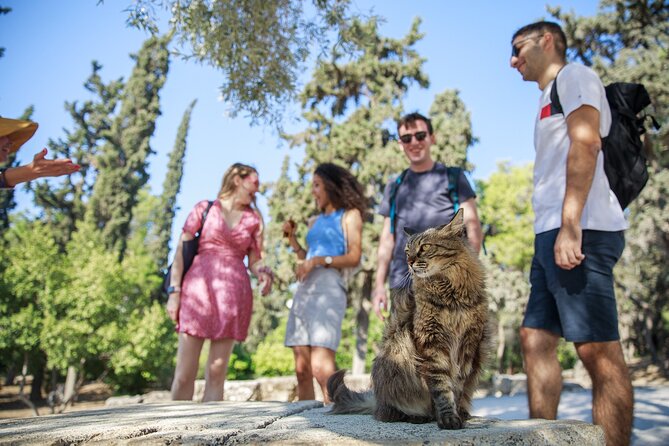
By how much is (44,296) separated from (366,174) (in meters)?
14.7

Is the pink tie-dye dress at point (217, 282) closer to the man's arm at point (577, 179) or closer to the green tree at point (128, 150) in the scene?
the man's arm at point (577, 179)

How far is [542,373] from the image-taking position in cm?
299

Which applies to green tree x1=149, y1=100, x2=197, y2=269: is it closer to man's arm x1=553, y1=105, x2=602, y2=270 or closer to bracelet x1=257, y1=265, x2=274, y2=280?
bracelet x1=257, y1=265, x2=274, y2=280

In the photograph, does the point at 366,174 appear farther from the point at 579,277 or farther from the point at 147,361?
the point at 579,277

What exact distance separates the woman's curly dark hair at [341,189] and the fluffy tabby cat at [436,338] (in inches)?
97.6

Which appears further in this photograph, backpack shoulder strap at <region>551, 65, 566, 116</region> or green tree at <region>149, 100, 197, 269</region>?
green tree at <region>149, 100, 197, 269</region>

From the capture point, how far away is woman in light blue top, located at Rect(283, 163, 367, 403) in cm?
428

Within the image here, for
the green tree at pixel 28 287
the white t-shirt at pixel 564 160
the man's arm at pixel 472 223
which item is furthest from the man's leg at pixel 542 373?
the green tree at pixel 28 287

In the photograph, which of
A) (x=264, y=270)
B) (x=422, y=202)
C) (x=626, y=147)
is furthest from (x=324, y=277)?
(x=626, y=147)

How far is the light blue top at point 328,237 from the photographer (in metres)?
4.52

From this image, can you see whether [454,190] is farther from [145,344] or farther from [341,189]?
[145,344]

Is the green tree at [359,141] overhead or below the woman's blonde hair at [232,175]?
overhead

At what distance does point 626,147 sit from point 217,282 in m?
3.54

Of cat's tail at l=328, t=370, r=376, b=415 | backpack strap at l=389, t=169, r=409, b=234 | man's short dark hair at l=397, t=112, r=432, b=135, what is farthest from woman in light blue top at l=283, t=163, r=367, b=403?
cat's tail at l=328, t=370, r=376, b=415
